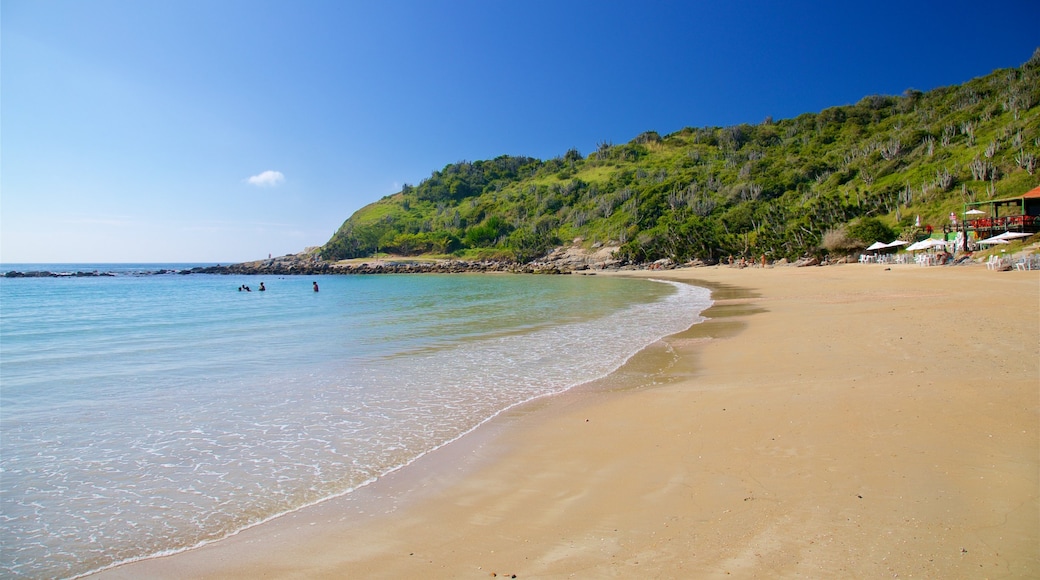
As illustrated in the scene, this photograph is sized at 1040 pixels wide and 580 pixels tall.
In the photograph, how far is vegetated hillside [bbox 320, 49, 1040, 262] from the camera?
51031 millimetres

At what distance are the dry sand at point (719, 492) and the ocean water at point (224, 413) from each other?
0.70 metres

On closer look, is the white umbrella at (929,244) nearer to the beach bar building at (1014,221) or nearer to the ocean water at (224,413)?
the beach bar building at (1014,221)

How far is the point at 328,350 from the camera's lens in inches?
515

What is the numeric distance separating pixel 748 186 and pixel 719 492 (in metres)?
85.9

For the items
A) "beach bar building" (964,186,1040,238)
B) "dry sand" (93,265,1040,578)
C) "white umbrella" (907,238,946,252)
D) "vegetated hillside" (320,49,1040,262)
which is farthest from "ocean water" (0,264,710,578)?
"vegetated hillside" (320,49,1040,262)

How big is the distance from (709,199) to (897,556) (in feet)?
282

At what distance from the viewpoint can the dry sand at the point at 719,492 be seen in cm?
330

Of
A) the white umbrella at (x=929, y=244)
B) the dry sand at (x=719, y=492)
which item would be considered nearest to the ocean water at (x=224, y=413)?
the dry sand at (x=719, y=492)

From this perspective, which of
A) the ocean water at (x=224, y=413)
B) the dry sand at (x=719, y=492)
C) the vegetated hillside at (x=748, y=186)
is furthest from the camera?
the vegetated hillside at (x=748, y=186)

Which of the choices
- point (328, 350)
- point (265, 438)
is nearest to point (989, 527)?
point (265, 438)

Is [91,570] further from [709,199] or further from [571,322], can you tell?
[709,199]

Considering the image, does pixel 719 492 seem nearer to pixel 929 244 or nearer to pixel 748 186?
pixel 929 244

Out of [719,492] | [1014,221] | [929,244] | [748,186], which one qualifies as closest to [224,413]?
[719,492]

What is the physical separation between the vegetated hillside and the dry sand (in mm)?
48633
